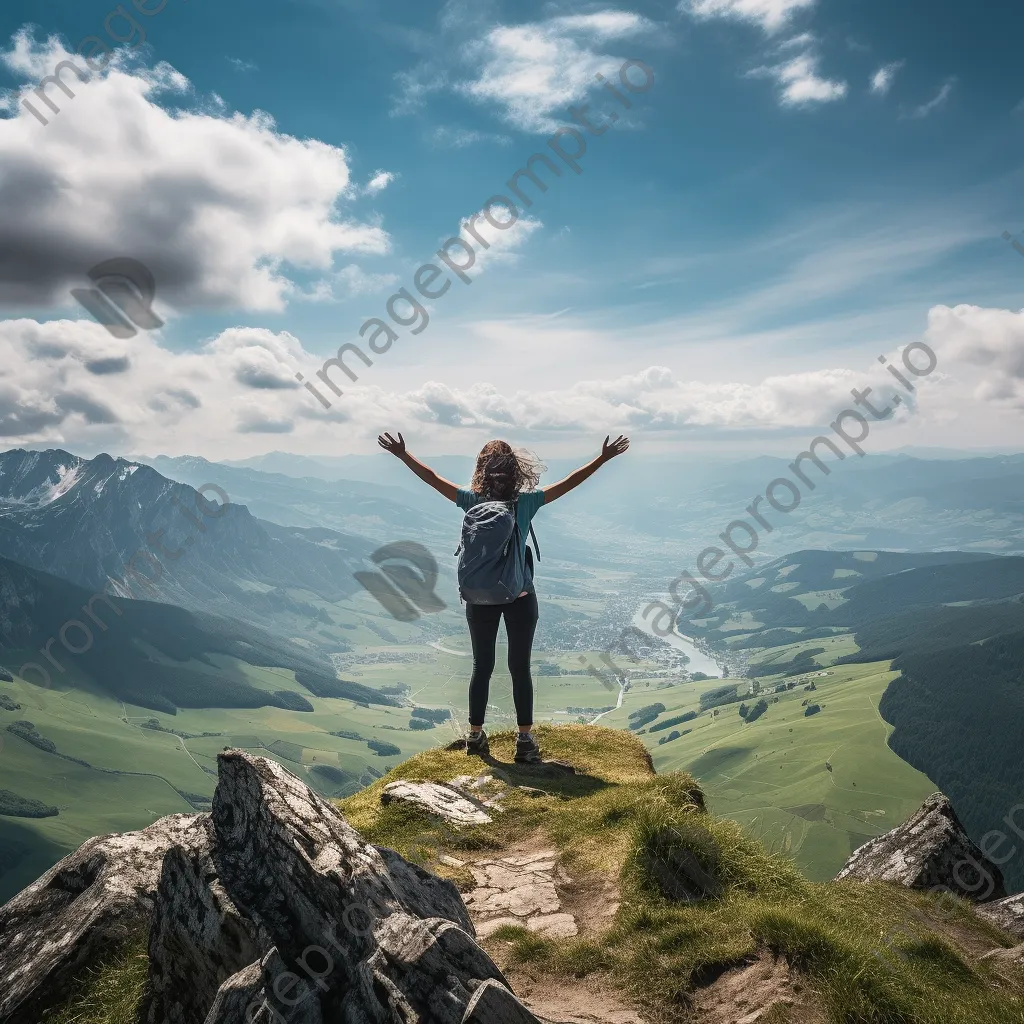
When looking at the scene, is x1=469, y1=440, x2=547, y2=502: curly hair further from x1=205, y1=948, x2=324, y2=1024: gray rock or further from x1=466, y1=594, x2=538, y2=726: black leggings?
x1=205, y1=948, x2=324, y2=1024: gray rock

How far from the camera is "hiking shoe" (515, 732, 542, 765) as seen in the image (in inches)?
568

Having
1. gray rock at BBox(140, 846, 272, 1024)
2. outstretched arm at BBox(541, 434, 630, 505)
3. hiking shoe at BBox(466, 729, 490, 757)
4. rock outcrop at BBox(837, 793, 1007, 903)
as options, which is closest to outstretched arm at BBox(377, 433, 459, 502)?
outstretched arm at BBox(541, 434, 630, 505)

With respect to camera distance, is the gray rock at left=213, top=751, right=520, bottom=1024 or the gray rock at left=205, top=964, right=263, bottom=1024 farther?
the gray rock at left=205, top=964, right=263, bottom=1024

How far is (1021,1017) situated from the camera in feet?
22.0

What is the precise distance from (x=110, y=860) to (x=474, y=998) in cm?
706

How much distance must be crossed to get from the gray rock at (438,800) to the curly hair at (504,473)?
225 inches

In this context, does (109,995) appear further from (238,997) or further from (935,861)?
(935,861)

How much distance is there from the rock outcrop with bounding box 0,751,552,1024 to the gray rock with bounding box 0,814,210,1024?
0.02 meters

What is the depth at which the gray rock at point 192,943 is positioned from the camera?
677 cm

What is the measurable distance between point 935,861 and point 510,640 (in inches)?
461

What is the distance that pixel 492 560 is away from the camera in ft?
40.6

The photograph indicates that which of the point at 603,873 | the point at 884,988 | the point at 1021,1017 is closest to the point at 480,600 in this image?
the point at 603,873

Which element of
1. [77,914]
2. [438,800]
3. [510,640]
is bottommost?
[77,914]

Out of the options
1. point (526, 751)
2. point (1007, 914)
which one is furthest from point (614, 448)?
point (1007, 914)
